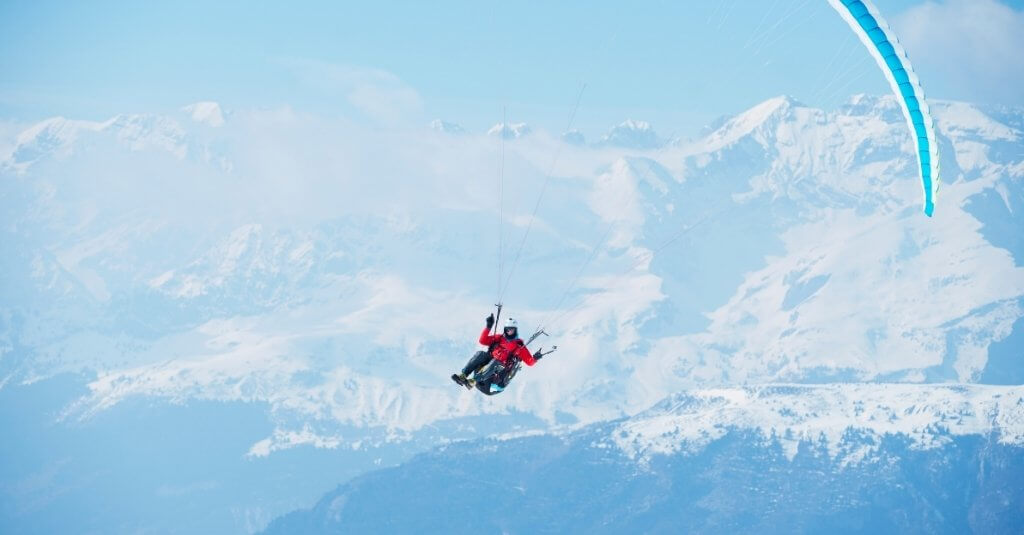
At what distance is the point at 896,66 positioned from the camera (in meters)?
52.1

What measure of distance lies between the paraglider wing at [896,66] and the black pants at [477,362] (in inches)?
791

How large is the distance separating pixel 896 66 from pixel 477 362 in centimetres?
2125

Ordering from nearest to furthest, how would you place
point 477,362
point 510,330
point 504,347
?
point 510,330 → point 477,362 → point 504,347

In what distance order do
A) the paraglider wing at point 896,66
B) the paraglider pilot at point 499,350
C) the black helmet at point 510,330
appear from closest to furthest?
1. the paraglider wing at point 896,66
2. the black helmet at point 510,330
3. the paraglider pilot at point 499,350

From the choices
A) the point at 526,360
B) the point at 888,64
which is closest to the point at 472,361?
the point at 526,360

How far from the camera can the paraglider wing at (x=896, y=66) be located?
50906 mm

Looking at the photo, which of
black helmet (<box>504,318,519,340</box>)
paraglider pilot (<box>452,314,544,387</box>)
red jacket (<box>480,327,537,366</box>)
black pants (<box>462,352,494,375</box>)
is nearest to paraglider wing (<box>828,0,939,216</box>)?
black helmet (<box>504,318,519,340</box>)

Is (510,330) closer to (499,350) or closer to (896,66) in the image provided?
(499,350)

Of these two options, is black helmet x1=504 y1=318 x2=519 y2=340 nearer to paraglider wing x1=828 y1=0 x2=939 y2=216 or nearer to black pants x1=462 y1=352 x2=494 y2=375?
black pants x1=462 y1=352 x2=494 y2=375

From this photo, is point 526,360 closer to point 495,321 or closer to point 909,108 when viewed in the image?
point 495,321

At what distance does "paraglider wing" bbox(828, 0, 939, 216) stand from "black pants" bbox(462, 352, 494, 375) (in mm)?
20090

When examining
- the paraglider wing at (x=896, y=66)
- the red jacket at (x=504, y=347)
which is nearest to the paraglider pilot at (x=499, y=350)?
the red jacket at (x=504, y=347)

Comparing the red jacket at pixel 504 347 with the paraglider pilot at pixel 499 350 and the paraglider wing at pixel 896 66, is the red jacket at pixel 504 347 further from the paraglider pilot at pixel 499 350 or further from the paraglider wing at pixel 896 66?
the paraglider wing at pixel 896 66

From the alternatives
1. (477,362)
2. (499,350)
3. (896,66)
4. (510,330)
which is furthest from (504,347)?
(896,66)
